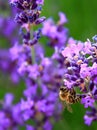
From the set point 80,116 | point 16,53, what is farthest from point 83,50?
point 80,116

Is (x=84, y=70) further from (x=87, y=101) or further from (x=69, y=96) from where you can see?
(x=69, y=96)

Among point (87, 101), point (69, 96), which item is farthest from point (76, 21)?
point (87, 101)

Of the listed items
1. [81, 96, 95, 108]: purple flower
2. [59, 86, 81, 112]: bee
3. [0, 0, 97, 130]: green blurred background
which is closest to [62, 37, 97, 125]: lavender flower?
[81, 96, 95, 108]: purple flower

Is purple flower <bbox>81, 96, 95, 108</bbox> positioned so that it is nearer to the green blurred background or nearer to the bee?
the bee

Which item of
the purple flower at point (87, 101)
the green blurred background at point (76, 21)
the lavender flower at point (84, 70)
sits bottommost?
the purple flower at point (87, 101)

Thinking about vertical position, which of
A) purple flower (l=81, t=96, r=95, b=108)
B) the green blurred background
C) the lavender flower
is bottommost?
purple flower (l=81, t=96, r=95, b=108)

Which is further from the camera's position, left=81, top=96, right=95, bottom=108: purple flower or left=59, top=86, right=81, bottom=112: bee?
left=59, top=86, right=81, bottom=112: bee

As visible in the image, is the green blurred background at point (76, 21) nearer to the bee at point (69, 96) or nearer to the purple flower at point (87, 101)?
the bee at point (69, 96)

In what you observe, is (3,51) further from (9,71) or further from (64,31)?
(64,31)

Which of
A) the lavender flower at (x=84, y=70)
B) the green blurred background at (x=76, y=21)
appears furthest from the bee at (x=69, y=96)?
the green blurred background at (x=76, y=21)
